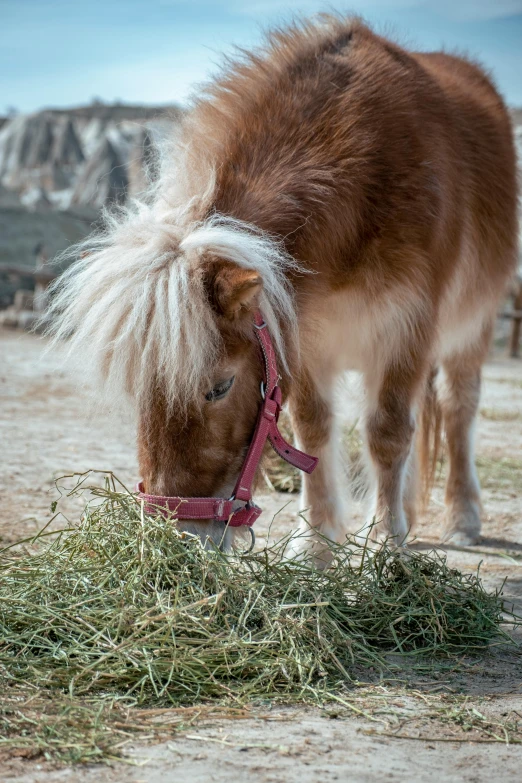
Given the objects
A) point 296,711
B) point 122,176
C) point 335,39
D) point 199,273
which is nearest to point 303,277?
point 199,273

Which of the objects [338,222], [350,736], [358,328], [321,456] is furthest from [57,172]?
[350,736]

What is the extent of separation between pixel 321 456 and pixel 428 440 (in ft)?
3.19

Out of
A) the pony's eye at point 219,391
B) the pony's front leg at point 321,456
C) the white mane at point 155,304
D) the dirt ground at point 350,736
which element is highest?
the white mane at point 155,304

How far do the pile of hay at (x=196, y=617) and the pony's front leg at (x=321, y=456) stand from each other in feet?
2.89

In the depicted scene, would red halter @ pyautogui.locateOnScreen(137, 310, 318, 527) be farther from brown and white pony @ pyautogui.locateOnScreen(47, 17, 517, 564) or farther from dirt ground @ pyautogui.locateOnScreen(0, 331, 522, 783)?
dirt ground @ pyautogui.locateOnScreen(0, 331, 522, 783)

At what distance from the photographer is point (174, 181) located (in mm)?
2916

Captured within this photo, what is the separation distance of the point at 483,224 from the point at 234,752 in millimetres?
2880

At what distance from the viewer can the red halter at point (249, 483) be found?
2.49 metres

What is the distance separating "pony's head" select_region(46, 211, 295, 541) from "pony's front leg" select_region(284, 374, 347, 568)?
107 centimetres

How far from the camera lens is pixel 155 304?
244cm

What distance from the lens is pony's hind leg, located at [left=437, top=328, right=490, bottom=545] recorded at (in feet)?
14.2

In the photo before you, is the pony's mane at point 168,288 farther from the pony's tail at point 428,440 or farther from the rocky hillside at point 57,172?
the rocky hillside at point 57,172

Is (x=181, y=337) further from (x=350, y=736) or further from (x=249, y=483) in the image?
(x=350, y=736)

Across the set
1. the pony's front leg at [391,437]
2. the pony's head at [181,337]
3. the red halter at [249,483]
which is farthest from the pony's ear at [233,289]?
the pony's front leg at [391,437]
